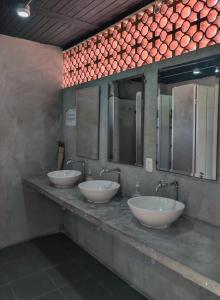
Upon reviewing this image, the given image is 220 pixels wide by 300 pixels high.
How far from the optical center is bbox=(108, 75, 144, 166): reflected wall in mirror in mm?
2268

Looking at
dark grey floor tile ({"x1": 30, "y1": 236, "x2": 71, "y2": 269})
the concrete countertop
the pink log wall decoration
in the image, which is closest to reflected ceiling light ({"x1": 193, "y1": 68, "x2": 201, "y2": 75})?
the pink log wall decoration

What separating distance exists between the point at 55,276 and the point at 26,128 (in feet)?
5.66

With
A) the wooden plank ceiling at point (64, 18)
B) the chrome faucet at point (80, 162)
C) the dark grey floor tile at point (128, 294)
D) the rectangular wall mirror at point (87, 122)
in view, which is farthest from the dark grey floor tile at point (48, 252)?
the wooden plank ceiling at point (64, 18)

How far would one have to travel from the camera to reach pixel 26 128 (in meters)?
3.14

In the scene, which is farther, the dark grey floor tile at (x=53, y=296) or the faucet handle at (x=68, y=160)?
the faucet handle at (x=68, y=160)

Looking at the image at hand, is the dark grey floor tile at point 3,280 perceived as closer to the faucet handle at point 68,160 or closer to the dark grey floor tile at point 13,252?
the dark grey floor tile at point 13,252

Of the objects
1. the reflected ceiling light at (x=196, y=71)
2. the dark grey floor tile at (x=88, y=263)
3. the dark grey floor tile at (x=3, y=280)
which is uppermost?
the reflected ceiling light at (x=196, y=71)

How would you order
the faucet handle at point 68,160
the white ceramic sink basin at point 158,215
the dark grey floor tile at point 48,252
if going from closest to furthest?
the white ceramic sink basin at point 158,215, the dark grey floor tile at point 48,252, the faucet handle at point 68,160

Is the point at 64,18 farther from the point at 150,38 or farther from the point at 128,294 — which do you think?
the point at 128,294

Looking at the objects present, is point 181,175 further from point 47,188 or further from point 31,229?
point 31,229

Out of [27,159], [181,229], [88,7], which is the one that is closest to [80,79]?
[88,7]

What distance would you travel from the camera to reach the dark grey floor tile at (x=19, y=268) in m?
2.53

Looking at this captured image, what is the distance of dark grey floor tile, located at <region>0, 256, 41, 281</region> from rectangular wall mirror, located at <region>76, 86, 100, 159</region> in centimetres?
131

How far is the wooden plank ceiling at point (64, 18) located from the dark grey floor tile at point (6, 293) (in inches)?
100
